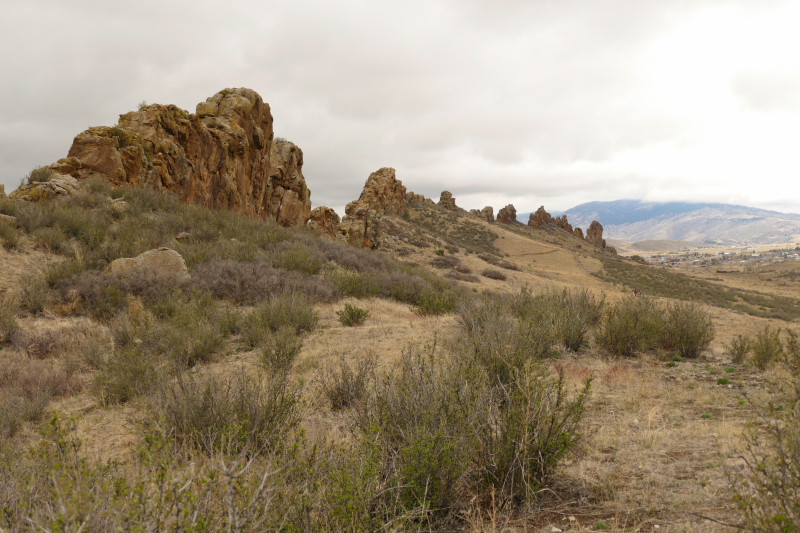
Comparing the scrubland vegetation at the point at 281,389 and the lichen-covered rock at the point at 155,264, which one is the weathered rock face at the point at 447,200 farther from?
the lichen-covered rock at the point at 155,264

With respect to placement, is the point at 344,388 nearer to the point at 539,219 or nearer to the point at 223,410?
the point at 223,410

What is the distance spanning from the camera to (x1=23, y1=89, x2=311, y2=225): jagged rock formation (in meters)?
14.5

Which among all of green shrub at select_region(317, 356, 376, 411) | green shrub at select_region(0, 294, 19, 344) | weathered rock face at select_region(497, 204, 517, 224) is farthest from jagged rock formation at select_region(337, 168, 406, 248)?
weathered rock face at select_region(497, 204, 517, 224)

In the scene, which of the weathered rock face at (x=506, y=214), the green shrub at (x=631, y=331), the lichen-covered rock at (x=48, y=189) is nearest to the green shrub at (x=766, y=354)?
the green shrub at (x=631, y=331)

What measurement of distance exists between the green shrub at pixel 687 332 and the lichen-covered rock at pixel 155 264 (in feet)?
38.6

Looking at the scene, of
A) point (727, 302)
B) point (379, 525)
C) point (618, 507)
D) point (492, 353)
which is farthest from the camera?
point (727, 302)

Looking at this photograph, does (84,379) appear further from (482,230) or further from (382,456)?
(482,230)

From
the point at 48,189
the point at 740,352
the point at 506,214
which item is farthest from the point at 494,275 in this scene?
the point at 506,214

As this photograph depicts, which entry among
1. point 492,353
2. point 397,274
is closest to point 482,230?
point 397,274

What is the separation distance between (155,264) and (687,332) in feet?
41.7

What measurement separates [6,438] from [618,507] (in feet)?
18.9

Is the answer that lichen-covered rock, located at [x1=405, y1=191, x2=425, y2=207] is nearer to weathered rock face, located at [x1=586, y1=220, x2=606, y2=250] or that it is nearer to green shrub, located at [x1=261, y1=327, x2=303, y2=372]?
weathered rock face, located at [x1=586, y1=220, x2=606, y2=250]

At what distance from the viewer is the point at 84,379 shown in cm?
563

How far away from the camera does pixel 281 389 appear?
13.0ft
